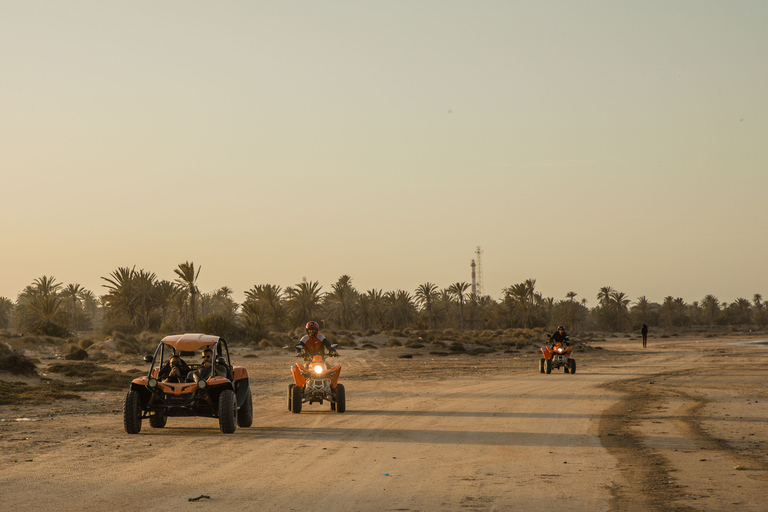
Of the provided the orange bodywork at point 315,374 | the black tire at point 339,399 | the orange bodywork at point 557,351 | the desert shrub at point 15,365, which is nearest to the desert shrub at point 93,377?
the desert shrub at point 15,365

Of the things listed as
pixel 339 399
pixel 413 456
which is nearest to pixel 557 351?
pixel 339 399

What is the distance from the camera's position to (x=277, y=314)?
81.8 metres

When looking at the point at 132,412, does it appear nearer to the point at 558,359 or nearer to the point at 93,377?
the point at 93,377

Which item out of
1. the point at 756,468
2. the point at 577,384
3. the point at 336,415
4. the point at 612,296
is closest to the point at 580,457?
the point at 756,468

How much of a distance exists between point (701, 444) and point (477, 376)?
19719mm

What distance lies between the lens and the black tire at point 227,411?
46.1 ft

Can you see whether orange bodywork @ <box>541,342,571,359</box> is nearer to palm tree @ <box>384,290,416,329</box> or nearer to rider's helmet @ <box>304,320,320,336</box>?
rider's helmet @ <box>304,320,320,336</box>

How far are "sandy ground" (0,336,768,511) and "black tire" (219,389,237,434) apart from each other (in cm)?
22

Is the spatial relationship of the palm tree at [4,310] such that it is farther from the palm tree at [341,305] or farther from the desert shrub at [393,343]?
A: the desert shrub at [393,343]

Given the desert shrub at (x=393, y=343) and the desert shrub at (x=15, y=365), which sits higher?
the desert shrub at (x=15, y=365)

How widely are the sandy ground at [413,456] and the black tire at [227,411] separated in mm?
222

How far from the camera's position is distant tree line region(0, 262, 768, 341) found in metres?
69.2

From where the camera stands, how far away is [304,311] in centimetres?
8612

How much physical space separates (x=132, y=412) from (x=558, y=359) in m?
22.6
